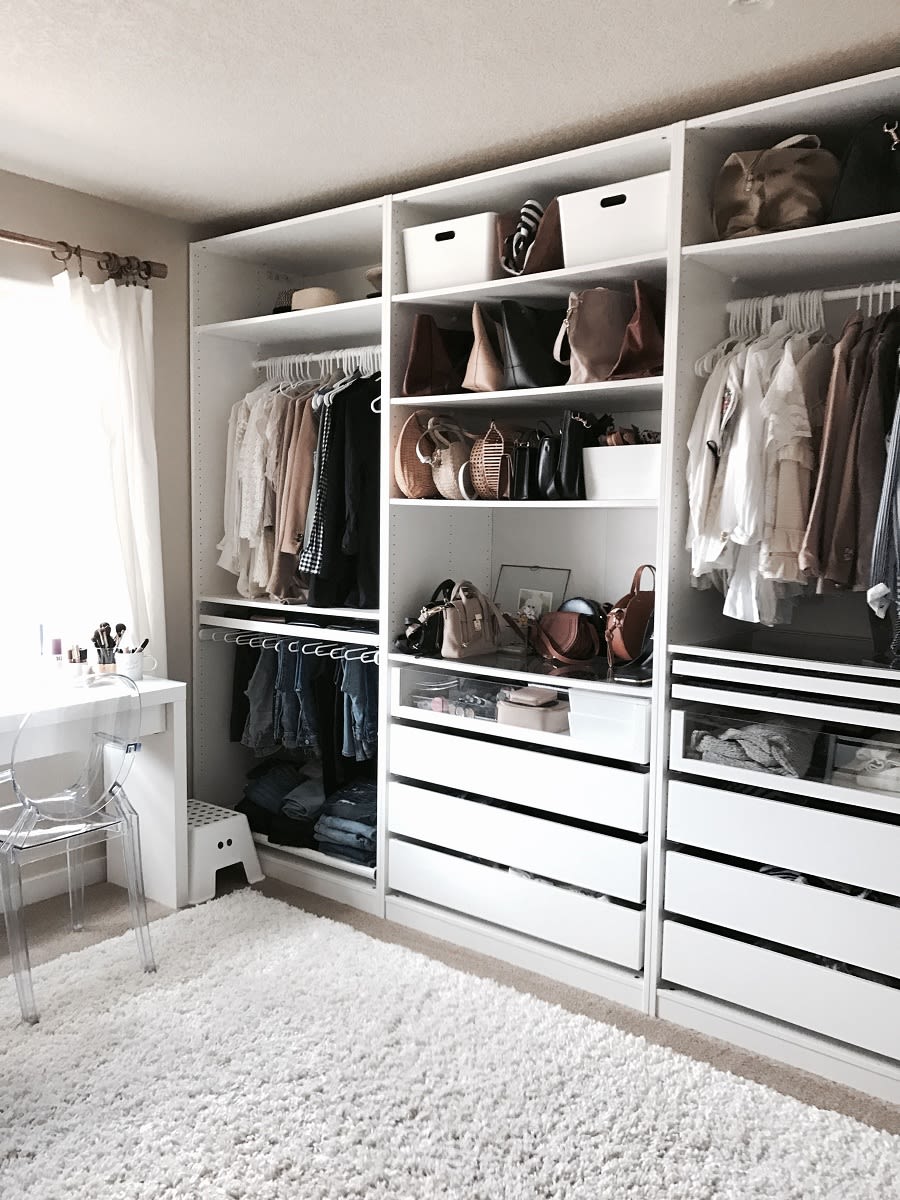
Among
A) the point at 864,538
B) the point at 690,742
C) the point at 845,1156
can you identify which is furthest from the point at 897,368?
the point at 845,1156

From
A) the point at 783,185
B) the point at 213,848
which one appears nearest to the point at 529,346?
the point at 783,185

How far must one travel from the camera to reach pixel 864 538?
2328 mm

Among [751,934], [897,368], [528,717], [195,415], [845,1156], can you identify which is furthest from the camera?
[195,415]

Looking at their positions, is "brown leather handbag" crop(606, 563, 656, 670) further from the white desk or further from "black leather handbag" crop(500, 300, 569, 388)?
the white desk

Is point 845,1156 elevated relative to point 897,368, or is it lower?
lower

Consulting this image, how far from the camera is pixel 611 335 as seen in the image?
109 inches

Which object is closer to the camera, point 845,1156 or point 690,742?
point 845,1156

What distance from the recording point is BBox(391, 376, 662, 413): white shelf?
271cm

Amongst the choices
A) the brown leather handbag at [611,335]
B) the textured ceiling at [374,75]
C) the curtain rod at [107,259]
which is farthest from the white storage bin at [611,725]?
the curtain rod at [107,259]

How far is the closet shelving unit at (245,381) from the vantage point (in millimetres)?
3484

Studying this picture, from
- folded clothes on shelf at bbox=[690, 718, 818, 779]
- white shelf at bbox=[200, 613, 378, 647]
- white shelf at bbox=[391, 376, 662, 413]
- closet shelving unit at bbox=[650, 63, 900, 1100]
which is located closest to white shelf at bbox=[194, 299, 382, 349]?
white shelf at bbox=[391, 376, 662, 413]

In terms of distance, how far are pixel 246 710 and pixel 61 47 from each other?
2293 millimetres

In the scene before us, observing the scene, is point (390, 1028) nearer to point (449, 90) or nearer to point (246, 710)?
point (246, 710)

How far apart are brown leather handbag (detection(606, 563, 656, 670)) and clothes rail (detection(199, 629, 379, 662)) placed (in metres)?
0.84
